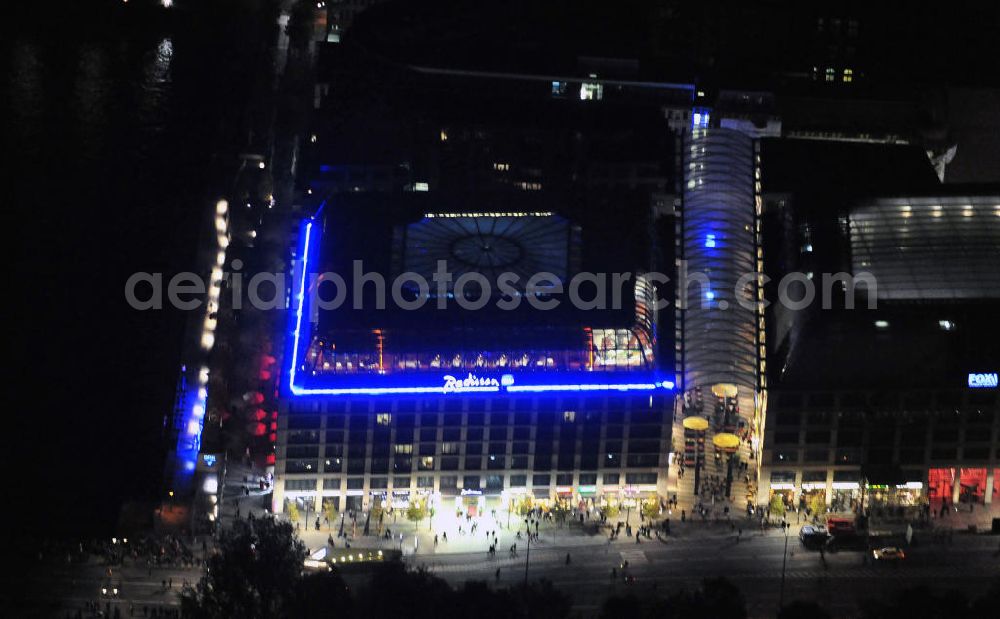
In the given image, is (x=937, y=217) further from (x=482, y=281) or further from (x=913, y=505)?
(x=482, y=281)

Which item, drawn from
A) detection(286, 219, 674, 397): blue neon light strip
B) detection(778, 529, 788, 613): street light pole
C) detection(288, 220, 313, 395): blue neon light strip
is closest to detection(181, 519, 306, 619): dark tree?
detection(286, 219, 674, 397): blue neon light strip

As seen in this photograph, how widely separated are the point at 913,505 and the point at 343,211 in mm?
69295

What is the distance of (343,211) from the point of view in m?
184

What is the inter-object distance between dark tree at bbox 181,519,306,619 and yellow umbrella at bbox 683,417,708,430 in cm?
4926

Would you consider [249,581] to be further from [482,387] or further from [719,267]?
[719,267]

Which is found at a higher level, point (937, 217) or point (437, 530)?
point (937, 217)

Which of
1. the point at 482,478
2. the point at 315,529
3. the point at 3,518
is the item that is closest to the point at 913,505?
the point at 482,478

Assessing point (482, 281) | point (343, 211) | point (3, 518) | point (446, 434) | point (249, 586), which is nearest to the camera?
point (249, 586)

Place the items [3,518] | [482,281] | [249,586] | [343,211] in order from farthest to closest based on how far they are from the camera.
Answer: [343,211] < [482,281] < [3,518] < [249,586]

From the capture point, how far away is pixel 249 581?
426 ft

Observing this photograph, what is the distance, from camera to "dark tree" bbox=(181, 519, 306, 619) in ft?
420

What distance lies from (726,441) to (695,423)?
3683 millimetres

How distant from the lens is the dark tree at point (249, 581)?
128000 mm

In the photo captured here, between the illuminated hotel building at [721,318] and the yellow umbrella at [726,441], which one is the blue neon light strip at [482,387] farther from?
the illuminated hotel building at [721,318]
